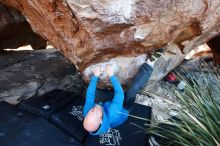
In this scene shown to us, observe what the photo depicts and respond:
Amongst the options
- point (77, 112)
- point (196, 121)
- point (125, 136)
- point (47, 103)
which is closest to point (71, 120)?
point (77, 112)

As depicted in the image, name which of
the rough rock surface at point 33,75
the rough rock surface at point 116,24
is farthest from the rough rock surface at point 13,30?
the rough rock surface at point 116,24

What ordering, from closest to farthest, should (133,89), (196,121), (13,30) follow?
(196,121) < (133,89) < (13,30)

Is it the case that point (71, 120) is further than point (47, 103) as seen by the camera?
No

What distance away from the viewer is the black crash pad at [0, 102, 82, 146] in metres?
3.23

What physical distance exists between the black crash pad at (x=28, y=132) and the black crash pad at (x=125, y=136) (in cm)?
20

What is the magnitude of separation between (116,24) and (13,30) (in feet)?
9.52

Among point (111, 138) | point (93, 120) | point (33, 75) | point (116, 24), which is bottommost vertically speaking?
point (33, 75)

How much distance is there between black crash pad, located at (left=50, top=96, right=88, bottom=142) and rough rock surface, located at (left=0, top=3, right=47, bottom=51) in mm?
2104

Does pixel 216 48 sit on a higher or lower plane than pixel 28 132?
higher

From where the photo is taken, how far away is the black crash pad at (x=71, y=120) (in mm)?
3402

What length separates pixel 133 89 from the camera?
3.68m

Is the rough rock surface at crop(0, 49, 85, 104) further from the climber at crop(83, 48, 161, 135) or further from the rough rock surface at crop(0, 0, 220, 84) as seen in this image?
the climber at crop(83, 48, 161, 135)

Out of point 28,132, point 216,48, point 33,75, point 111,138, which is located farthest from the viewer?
point 216,48

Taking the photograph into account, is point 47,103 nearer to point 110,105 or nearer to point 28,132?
point 28,132
